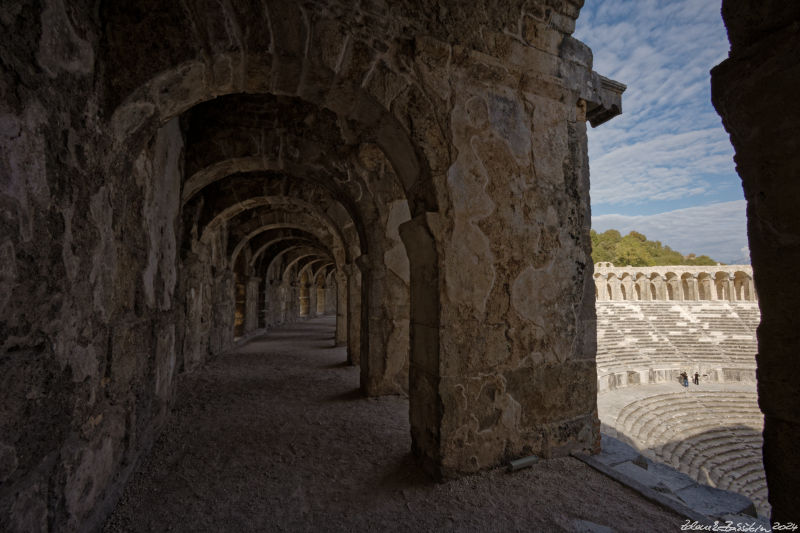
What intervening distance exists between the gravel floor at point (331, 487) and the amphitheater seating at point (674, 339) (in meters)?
13.2

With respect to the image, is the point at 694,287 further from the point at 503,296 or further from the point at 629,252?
the point at 503,296

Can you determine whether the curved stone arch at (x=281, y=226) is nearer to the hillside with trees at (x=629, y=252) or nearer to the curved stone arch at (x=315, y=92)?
the curved stone arch at (x=315, y=92)

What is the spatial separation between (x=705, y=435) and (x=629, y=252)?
27.2m

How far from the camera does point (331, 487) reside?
7.49ft

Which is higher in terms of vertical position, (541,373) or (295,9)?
(295,9)

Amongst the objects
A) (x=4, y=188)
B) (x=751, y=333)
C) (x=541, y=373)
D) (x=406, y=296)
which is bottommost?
(x=751, y=333)

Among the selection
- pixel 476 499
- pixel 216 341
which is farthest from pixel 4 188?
pixel 216 341

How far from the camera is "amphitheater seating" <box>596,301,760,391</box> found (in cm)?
1551

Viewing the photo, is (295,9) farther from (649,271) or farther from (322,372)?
(649,271)

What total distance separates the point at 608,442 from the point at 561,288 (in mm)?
1329

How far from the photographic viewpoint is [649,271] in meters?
28.4

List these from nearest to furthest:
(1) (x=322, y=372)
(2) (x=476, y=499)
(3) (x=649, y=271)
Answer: (2) (x=476, y=499)
(1) (x=322, y=372)
(3) (x=649, y=271)

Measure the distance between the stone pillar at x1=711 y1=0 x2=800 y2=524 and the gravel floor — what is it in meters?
1.20

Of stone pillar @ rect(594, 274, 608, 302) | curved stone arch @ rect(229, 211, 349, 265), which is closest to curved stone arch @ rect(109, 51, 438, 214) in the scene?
curved stone arch @ rect(229, 211, 349, 265)
